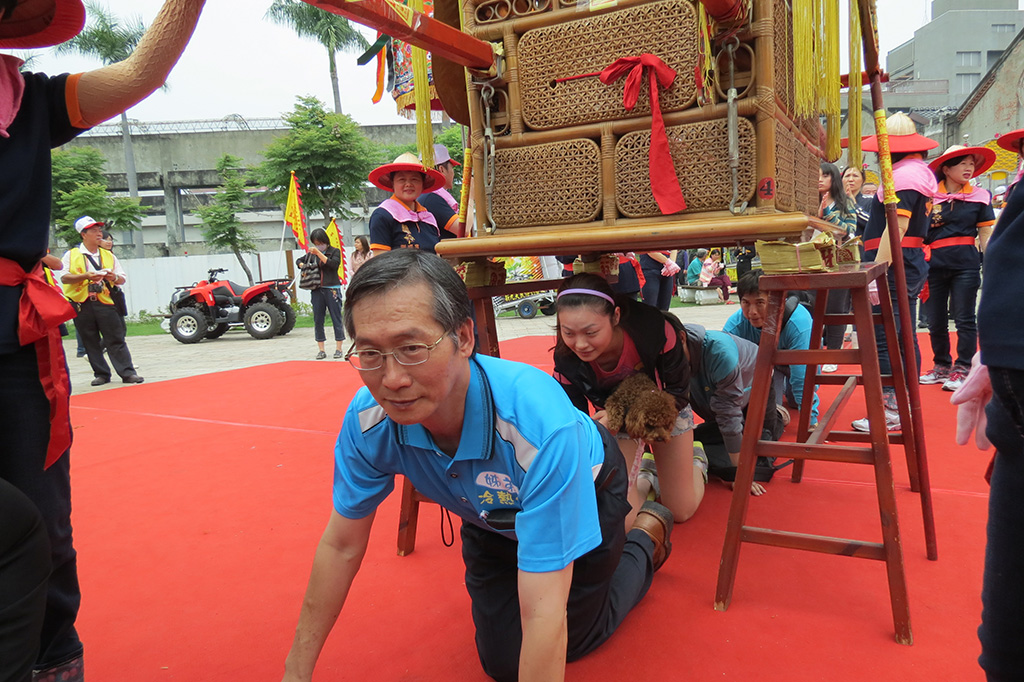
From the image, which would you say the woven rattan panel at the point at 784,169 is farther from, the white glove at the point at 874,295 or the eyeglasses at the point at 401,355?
the eyeglasses at the point at 401,355

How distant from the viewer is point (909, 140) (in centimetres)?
350

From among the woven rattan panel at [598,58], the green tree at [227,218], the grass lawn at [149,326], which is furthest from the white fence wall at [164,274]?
the woven rattan panel at [598,58]

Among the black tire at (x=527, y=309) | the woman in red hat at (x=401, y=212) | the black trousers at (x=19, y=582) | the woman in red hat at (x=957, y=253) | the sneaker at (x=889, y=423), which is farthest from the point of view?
the black tire at (x=527, y=309)

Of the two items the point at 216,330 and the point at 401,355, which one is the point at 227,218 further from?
the point at 401,355

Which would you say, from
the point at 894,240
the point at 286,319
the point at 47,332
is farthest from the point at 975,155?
the point at 286,319

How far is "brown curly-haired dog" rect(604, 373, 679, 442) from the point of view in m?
2.14

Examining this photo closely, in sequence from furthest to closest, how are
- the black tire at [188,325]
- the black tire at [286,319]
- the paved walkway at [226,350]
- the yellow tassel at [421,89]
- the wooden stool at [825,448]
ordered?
the black tire at [286,319] < the black tire at [188,325] < the paved walkway at [226,350] < the yellow tassel at [421,89] < the wooden stool at [825,448]

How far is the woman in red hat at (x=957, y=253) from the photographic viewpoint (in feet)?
14.8

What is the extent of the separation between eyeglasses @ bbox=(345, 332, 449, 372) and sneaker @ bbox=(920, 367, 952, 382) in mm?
4725

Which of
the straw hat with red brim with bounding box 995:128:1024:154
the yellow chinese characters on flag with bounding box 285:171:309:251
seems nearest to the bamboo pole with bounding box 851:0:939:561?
the straw hat with red brim with bounding box 995:128:1024:154

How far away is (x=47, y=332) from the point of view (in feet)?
4.14

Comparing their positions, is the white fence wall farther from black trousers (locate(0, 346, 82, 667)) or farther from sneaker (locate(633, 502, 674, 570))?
black trousers (locate(0, 346, 82, 667))

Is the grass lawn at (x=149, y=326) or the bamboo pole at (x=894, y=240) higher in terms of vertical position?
the bamboo pole at (x=894, y=240)

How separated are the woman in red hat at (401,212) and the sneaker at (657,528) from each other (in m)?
2.11
